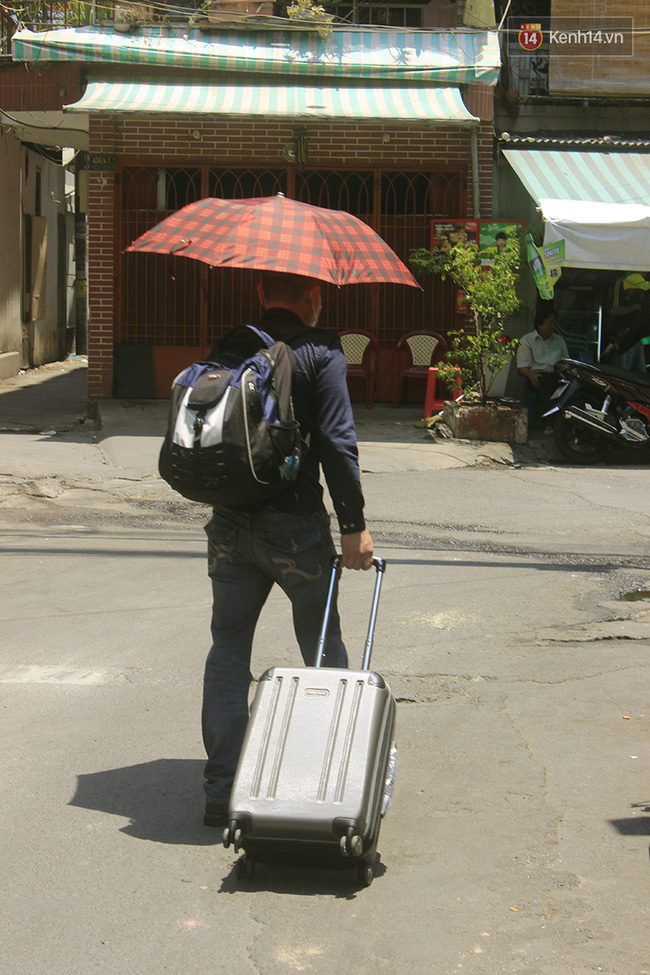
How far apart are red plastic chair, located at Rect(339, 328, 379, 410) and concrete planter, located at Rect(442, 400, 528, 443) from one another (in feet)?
7.14

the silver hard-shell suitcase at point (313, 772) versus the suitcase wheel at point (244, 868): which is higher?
the silver hard-shell suitcase at point (313, 772)

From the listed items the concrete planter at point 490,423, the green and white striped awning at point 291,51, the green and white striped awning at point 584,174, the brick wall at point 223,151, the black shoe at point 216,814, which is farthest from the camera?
the brick wall at point 223,151

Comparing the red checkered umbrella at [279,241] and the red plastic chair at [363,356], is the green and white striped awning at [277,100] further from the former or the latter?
the red checkered umbrella at [279,241]

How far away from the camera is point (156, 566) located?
693 centimetres

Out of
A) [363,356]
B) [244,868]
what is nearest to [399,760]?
[244,868]

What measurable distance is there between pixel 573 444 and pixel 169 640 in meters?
6.81

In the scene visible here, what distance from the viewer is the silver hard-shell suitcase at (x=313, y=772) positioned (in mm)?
2920

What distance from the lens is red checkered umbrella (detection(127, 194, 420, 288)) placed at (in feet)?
11.6

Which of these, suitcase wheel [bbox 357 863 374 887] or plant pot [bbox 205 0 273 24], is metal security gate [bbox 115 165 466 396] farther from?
suitcase wheel [bbox 357 863 374 887]

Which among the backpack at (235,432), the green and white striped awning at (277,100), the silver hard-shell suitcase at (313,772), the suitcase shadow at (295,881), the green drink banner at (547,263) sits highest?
the green and white striped awning at (277,100)

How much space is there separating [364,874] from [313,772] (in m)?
0.42

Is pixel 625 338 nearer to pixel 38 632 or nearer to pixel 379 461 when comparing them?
pixel 379 461

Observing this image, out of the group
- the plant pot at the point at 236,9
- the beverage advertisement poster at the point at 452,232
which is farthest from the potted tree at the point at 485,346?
the plant pot at the point at 236,9

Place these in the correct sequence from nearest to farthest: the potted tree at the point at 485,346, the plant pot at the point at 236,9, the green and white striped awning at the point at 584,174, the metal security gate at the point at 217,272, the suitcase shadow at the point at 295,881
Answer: the suitcase shadow at the point at 295,881
the potted tree at the point at 485,346
the green and white striped awning at the point at 584,174
the plant pot at the point at 236,9
the metal security gate at the point at 217,272
